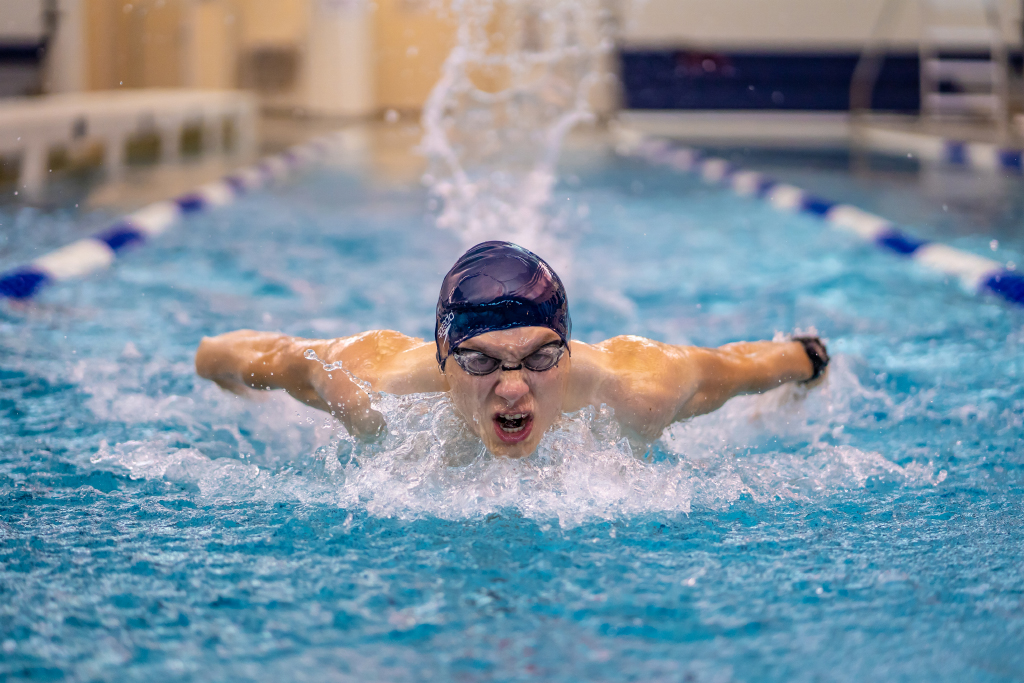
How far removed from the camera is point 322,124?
14492mm

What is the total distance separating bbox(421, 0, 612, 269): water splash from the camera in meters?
6.43

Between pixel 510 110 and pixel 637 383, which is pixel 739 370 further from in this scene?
pixel 510 110

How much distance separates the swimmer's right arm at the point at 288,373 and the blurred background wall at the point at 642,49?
10.1 metres

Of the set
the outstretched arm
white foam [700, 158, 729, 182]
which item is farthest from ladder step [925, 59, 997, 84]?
the outstretched arm

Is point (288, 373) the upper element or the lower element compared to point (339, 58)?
lower

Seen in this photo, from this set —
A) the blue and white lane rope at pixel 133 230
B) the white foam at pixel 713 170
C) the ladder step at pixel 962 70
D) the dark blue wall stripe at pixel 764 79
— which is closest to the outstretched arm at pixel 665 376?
the blue and white lane rope at pixel 133 230

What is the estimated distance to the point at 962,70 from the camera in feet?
32.4

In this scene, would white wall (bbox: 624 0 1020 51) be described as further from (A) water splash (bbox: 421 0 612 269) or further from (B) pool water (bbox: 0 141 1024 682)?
(B) pool water (bbox: 0 141 1024 682)

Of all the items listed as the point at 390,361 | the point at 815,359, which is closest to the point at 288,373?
the point at 390,361

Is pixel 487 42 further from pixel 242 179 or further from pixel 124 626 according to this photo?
pixel 124 626

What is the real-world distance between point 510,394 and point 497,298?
6.7 inches

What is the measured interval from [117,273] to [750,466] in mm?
3360

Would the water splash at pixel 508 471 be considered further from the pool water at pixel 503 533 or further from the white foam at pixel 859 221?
the white foam at pixel 859 221

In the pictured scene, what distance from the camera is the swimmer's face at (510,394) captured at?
1789mm
